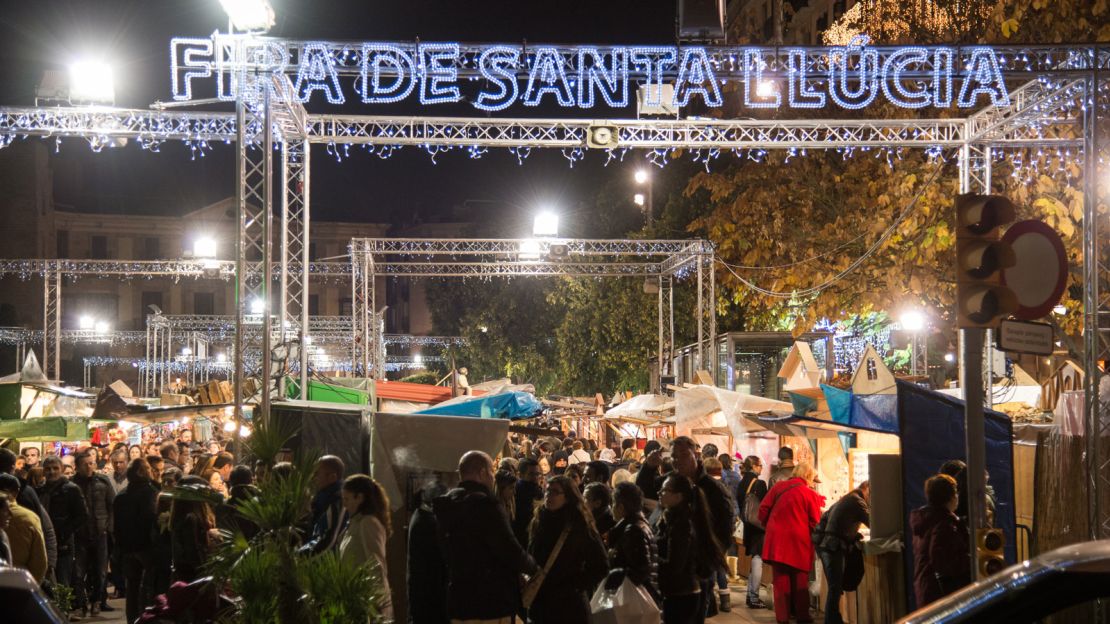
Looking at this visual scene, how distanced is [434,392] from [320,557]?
17505 mm

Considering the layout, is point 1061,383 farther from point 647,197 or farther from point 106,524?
point 647,197

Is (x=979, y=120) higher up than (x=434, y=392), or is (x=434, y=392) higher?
(x=979, y=120)

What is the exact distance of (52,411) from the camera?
61.7ft

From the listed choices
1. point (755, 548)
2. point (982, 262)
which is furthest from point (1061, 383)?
point (982, 262)

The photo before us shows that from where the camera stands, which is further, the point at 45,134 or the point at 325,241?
the point at 325,241

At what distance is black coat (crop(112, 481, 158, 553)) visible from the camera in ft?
36.2

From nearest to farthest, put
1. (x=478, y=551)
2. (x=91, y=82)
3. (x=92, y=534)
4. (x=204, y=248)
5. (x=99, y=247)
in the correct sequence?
(x=478, y=551), (x=92, y=534), (x=91, y=82), (x=204, y=248), (x=99, y=247)

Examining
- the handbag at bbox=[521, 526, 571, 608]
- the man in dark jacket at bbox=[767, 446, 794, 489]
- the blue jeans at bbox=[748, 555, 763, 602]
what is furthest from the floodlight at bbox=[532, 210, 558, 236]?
the handbag at bbox=[521, 526, 571, 608]

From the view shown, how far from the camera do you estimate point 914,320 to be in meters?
24.7

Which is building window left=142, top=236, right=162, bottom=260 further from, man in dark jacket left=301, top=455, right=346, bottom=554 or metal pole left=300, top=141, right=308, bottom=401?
man in dark jacket left=301, top=455, right=346, bottom=554

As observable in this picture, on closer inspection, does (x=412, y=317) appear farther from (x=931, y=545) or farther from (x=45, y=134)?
(x=931, y=545)

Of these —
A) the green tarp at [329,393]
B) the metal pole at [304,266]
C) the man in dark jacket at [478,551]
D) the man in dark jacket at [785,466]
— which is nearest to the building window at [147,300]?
the green tarp at [329,393]

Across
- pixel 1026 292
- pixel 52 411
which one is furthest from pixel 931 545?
pixel 52 411

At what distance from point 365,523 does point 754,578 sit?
719 centimetres
